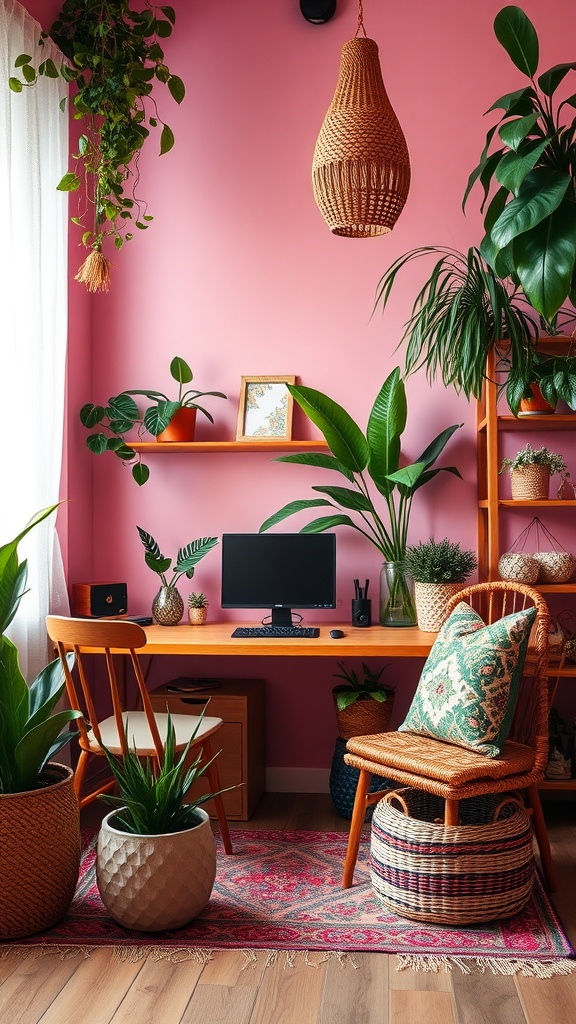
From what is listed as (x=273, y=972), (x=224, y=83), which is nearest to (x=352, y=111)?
(x=224, y=83)

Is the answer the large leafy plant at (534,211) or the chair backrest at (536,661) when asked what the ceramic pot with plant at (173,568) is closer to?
the chair backrest at (536,661)

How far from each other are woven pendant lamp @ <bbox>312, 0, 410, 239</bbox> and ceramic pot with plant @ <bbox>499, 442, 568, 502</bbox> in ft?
3.84

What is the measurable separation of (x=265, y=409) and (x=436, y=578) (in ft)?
3.43

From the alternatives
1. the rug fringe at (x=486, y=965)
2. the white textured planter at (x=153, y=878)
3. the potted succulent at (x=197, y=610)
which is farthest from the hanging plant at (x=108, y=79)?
the rug fringe at (x=486, y=965)

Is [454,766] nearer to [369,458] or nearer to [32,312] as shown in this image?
[369,458]

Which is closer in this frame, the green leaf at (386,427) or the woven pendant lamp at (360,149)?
the woven pendant lamp at (360,149)

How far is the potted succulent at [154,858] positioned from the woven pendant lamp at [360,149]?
171cm

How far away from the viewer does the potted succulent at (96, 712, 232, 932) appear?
2484mm

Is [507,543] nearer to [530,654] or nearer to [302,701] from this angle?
[530,654]

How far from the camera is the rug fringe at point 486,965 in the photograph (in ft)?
7.68

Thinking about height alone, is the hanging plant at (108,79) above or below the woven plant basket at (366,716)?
above

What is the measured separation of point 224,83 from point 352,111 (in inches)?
59.8

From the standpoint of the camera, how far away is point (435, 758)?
264 centimetres

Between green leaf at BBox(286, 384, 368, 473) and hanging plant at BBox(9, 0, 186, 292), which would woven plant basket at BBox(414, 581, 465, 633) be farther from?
hanging plant at BBox(9, 0, 186, 292)
